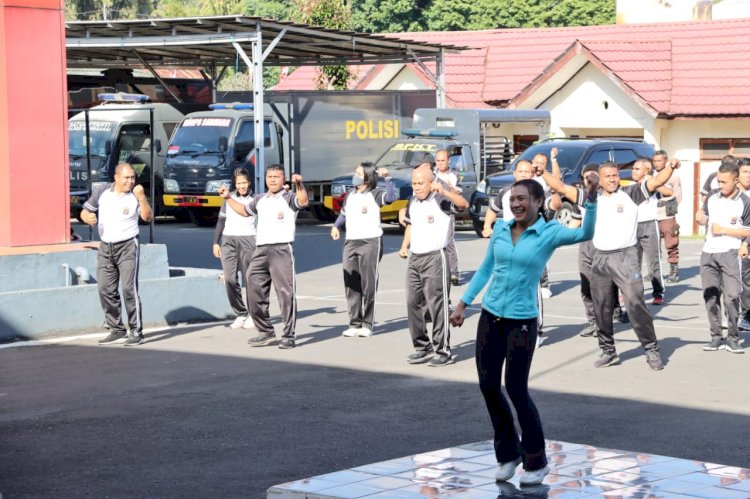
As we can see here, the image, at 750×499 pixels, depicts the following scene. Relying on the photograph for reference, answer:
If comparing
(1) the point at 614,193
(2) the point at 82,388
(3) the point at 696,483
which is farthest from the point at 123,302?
(3) the point at 696,483

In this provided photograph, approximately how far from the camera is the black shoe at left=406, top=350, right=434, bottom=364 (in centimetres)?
1210

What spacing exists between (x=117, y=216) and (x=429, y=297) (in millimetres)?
3362

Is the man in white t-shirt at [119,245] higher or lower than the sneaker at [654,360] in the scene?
higher

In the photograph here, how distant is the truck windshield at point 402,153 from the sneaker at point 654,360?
1628 centimetres

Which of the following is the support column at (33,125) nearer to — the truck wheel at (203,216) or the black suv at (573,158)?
the black suv at (573,158)

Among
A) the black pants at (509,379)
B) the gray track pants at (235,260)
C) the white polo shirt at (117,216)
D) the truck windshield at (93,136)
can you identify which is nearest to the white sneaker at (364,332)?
the gray track pants at (235,260)

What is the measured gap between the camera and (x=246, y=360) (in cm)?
1230

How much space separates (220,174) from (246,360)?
633 inches

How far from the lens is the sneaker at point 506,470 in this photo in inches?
283

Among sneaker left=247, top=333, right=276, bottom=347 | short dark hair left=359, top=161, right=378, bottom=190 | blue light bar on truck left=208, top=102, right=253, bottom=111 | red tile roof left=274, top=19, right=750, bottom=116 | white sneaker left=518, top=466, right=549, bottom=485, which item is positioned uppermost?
red tile roof left=274, top=19, right=750, bottom=116

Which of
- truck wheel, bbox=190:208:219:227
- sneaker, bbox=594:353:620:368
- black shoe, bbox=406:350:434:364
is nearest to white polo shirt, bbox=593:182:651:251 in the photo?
sneaker, bbox=594:353:620:368

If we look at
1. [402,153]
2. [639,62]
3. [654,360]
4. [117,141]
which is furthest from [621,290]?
[639,62]

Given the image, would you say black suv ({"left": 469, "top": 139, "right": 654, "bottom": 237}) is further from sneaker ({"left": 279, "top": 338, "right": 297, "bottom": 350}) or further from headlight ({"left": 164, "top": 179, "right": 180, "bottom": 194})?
sneaker ({"left": 279, "top": 338, "right": 297, "bottom": 350})

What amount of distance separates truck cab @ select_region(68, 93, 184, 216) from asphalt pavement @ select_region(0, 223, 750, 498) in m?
15.4
